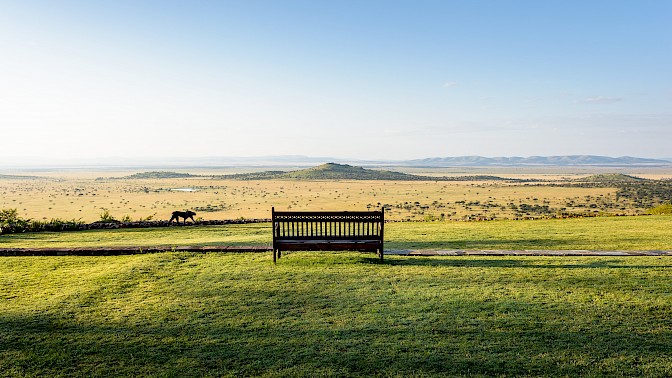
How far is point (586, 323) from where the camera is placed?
6617 mm

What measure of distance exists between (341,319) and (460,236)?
9.74m

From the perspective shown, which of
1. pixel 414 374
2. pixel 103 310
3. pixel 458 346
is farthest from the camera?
pixel 103 310

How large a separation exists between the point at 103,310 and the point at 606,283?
8918mm

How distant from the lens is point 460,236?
15.7 meters

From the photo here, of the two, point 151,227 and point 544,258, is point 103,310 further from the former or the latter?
point 151,227

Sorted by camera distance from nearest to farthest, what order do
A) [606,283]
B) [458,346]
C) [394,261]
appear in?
[458,346], [606,283], [394,261]

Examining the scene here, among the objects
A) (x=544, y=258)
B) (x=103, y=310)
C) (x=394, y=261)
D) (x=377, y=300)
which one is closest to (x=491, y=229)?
(x=544, y=258)

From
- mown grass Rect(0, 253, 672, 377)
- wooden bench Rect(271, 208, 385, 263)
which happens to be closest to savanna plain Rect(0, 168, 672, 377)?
mown grass Rect(0, 253, 672, 377)

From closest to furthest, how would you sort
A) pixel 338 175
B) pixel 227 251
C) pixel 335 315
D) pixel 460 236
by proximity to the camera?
pixel 335 315 < pixel 227 251 < pixel 460 236 < pixel 338 175

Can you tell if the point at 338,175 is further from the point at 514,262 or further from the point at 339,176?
the point at 514,262

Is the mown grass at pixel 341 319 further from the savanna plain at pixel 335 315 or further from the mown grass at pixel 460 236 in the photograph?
the mown grass at pixel 460 236

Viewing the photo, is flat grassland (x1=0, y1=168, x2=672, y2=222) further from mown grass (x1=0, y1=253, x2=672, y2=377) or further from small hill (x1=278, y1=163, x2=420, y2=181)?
small hill (x1=278, y1=163, x2=420, y2=181)

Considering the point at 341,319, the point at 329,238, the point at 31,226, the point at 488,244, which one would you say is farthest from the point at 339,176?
the point at 341,319

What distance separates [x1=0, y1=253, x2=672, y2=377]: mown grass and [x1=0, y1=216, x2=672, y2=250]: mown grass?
336cm
